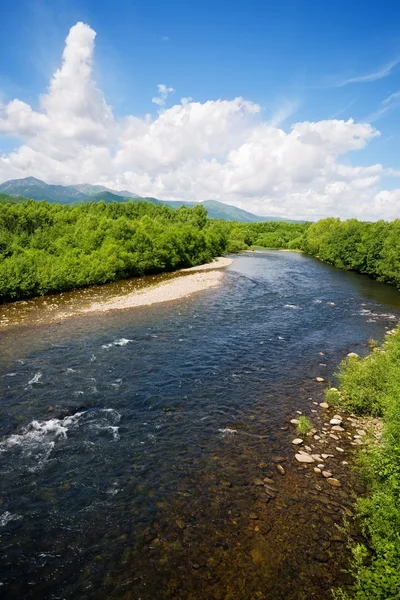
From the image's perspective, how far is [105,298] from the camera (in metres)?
46.7

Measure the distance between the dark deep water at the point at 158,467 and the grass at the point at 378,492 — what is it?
1.16m

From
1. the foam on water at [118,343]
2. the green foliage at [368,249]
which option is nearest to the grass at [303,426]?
the foam on water at [118,343]

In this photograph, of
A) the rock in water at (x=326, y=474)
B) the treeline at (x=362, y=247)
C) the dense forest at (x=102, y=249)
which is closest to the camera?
the rock in water at (x=326, y=474)

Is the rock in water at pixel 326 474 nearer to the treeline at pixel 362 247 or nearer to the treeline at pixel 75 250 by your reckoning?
the treeline at pixel 75 250

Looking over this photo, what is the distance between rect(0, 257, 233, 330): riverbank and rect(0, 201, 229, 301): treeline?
2.08 metres

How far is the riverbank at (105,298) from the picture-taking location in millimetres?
37688

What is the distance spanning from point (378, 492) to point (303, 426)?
5.99m

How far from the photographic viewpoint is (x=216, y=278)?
65438mm

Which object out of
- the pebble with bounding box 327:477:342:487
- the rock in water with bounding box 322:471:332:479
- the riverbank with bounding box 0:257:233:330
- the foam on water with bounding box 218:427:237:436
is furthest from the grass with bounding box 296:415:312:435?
the riverbank with bounding box 0:257:233:330

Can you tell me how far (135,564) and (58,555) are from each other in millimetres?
2669

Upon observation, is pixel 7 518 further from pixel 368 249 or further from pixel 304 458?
pixel 368 249

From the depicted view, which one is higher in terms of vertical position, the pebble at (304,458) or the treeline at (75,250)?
the treeline at (75,250)

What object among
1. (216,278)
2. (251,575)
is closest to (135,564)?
(251,575)

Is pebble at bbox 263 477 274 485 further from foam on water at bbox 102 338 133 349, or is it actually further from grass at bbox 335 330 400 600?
foam on water at bbox 102 338 133 349
